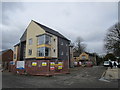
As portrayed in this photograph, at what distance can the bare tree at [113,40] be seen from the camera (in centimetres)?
2586

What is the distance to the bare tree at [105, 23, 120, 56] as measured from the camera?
25.9 metres

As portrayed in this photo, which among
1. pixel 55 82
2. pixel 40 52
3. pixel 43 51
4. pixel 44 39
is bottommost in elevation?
pixel 55 82

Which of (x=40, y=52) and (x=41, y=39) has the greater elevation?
(x=41, y=39)

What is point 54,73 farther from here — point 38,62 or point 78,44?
point 78,44

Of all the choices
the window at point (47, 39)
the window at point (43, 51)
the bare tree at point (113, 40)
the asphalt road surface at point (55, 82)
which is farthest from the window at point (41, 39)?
the bare tree at point (113, 40)

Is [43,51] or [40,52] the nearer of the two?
[43,51]

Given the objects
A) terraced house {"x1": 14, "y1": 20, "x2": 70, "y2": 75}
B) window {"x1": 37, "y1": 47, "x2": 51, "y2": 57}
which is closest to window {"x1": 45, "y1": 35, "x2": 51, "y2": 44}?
terraced house {"x1": 14, "y1": 20, "x2": 70, "y2": 75}

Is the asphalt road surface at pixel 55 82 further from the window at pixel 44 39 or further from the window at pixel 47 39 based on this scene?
the window at pixel 47 39

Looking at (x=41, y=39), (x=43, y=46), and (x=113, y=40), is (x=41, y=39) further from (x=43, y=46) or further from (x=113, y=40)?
(x=113, y=40)

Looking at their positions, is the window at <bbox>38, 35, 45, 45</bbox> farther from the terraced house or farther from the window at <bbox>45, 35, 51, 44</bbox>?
the window at <bbox>45, 35, 51, 44</bbox>

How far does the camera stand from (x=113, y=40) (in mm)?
27016

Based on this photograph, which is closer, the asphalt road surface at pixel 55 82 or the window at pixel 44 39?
the asphalt road surface at pixel 55 82

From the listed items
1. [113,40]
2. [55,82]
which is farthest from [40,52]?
[113,40]

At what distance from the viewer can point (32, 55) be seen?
83.9ft
